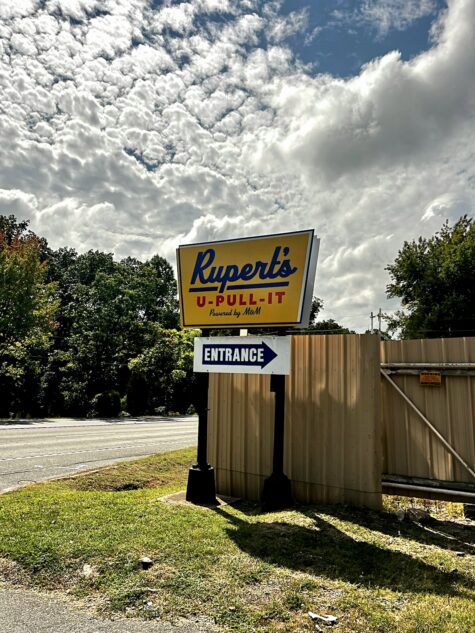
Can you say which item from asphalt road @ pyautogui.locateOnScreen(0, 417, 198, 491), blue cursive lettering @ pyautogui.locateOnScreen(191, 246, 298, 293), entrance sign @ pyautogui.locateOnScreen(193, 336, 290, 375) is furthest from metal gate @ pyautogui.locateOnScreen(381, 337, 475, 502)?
asphalt road @ pyautogui.locateOnScreen(0, 417, 198, 491)

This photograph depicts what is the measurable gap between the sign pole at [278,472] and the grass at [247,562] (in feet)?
0.89

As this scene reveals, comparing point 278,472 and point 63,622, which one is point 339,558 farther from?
point 63,622

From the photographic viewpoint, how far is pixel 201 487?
22.5 ft

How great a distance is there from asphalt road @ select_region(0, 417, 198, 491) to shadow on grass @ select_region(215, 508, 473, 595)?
4943 millimetres

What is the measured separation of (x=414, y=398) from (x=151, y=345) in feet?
104

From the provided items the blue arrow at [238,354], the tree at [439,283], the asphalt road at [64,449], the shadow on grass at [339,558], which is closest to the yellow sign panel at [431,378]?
the blue arrow at [238,354]

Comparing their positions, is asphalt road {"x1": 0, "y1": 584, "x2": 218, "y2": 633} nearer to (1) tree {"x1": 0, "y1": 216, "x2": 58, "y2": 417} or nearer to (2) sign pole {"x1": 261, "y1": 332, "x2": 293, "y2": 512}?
(2) sign pole {"x1": 261, "y1": 332, "x2": 293, "y2": 512}

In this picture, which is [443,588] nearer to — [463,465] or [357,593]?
[357,593]

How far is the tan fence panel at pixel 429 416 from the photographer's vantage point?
6145mm

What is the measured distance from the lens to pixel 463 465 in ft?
19.8

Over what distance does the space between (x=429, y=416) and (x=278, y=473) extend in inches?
90.6

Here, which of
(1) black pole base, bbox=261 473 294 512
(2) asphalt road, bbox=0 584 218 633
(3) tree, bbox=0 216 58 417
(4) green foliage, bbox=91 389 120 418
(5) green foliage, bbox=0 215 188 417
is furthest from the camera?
(5) green foliage, bbox=0 215 188 417

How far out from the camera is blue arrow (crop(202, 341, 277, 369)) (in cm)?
687

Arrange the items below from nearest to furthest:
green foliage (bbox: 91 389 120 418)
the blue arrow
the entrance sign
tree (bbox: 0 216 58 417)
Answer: the entrance sign
the blue arrow
tree (bbox: 0 216 58 417)
green foliage (bbox: 91 389 120 418)
